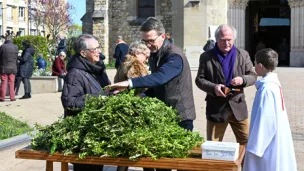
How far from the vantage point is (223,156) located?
3504mm

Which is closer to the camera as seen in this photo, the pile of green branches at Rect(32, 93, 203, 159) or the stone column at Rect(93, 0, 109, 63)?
the pile of green branches at Rect(32, 93, 203, 159)

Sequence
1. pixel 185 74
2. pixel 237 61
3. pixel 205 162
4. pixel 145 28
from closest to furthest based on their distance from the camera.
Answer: pixel 205 162, pixel 145 28, pixel 185 74, pixel 237 61

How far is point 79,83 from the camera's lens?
469cm

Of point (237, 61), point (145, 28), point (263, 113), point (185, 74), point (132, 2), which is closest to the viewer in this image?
point (263, 113)

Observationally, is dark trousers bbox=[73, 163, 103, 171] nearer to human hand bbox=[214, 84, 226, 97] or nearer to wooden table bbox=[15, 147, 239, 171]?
wooden table bbox=[15, 147, 239, 171]

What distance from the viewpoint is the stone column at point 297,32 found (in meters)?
25.9

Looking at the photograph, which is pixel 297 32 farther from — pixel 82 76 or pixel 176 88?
pixel 82 76

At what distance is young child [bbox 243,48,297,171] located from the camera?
13.4ft

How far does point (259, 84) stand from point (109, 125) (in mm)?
1448

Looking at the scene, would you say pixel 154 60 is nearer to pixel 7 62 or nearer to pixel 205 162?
pixel 205 162

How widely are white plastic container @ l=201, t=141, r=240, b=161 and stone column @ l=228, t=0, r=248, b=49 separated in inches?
928

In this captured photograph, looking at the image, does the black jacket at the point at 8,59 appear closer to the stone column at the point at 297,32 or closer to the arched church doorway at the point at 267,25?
the stone column at the point at 297,32

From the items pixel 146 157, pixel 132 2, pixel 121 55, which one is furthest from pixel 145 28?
pixel 132 2

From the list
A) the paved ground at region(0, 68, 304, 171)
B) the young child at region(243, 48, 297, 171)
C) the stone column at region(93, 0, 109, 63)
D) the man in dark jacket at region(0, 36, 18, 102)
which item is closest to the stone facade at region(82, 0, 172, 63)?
the stone column at region(93, 0, 109, 63)
